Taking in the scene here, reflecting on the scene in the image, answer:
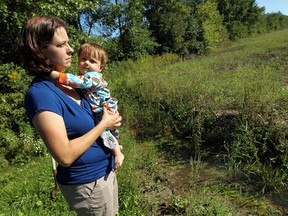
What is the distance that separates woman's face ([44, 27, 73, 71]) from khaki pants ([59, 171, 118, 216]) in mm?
653

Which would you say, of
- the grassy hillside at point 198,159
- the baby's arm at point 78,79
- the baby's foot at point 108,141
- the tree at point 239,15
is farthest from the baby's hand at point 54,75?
the tree at point 239,15

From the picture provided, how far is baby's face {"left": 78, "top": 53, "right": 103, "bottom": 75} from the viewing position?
76.8 inches

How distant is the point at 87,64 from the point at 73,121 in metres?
0.75

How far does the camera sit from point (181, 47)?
18906 mm

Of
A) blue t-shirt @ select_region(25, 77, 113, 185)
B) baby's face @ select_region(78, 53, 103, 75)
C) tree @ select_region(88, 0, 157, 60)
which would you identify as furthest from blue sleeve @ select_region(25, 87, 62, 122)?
tree @ select_region(88, 0, 157, 60)

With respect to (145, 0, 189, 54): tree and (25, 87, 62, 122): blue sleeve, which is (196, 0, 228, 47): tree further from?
(25, 87, 62, 122): blue sleeve

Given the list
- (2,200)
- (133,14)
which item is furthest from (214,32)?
(2,200)

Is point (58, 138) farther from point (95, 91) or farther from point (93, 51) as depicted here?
point (93, 51)

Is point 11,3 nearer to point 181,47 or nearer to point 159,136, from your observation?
point 159,136

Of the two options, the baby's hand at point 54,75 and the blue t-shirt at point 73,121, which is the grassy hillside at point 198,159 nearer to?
the blue t-shirt at point 73,121

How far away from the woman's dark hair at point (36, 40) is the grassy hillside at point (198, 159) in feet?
6.60

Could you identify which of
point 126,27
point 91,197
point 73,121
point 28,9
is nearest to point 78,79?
point 73,121

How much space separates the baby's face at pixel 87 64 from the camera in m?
1.95

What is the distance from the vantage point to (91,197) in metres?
1.49
